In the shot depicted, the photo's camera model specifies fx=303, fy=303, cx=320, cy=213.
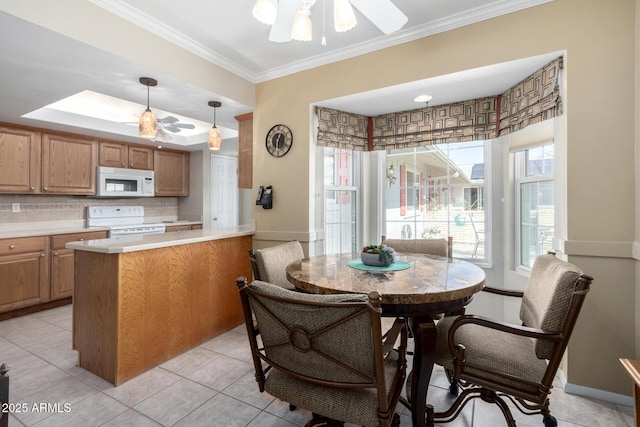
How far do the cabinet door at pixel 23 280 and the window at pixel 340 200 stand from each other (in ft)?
10.7

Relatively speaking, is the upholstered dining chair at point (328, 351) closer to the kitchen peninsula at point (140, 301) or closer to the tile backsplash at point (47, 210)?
the kitchen peninsula at point (140, 301)

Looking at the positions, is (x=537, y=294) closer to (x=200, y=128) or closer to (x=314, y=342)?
(x=314, y=342)

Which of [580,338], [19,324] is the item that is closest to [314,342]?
[580,338]

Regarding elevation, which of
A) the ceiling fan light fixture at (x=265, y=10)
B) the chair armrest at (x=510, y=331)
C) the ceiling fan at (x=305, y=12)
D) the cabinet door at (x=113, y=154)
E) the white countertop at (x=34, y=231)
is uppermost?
the ceiling fan at (x=305, y=12)

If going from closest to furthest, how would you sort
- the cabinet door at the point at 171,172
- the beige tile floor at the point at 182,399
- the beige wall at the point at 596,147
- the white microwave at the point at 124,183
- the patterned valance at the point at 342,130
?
1. the beige tile floor at the point at 182,399
2. the beige wall at the point at 596,147
3. the patterned valance at the point at 342,130
4. the white microwave at the point at 124,183
5. the cabinet door at the point at 171,172

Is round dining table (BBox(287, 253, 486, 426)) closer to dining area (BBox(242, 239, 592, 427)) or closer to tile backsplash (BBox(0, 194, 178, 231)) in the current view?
dining area (BBox(242, 239, 592, 427))

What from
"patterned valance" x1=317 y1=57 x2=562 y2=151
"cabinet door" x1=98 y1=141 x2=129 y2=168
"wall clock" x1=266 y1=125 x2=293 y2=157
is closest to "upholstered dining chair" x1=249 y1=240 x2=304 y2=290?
"wall clock" x1=266 y1=125 x2=293 y2=157

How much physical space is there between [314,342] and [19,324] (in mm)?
3771

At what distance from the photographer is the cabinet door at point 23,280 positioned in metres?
3.19

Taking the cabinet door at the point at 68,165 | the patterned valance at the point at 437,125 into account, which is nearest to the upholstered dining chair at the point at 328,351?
the patterned valance at the point at 437,125

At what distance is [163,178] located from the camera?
5078mm

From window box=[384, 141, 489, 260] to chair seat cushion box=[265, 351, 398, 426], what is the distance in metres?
2.32

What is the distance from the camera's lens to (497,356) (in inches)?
56.1

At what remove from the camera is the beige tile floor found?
1.69m
